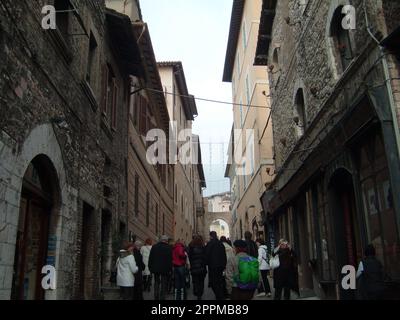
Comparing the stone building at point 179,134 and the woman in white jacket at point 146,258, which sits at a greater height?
the stone building at point 179,134

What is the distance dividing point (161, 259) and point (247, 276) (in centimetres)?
299

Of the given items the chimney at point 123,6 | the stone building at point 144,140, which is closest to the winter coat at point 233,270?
the stone building at point 144,140

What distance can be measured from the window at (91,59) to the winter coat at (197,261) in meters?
4.20

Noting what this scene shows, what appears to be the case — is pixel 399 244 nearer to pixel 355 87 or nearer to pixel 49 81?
pixel 355 87

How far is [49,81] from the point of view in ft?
22.5

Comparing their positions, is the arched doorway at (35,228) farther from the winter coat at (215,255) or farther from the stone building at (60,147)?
the winter coat at (215,255)

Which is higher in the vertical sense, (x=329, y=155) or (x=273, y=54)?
(x=273, y=54)

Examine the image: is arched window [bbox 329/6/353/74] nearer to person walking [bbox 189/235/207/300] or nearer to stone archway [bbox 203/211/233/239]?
person walking [bbox 189/235/207/300]

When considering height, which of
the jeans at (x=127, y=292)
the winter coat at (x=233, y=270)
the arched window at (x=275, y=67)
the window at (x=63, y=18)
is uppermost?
the arched window at (x=275, y=67)

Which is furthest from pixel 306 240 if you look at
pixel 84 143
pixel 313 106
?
pixel 84 143

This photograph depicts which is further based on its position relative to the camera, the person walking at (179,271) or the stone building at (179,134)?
the stone building at (179,134)

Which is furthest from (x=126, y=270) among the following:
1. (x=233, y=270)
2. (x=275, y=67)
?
(x=275, y=67)

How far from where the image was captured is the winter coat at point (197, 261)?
31.0 feet

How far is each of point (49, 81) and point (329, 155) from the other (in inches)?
210
